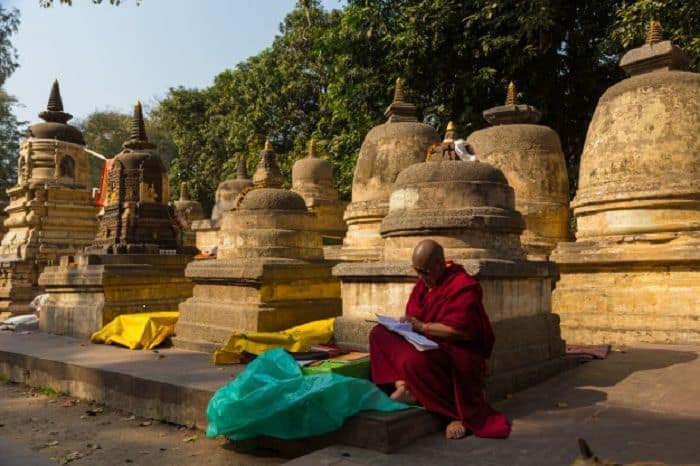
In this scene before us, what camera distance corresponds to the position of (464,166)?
5672mm

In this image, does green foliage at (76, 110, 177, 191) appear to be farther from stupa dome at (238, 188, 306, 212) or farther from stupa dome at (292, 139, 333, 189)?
stupa dome at (238, 188, 306, 212)

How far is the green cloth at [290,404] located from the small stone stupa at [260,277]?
2.81 m

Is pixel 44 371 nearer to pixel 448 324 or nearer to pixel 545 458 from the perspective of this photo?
pixel 448 324

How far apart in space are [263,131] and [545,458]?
24.9 metres

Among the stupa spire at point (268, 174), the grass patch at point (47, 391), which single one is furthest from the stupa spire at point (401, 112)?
the grass patch at point (47, 391)

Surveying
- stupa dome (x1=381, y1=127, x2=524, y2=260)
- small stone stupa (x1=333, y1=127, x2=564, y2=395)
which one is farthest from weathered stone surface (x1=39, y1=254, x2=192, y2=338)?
stupa dome (x1=381, y1=127, x2=524, y2=260)

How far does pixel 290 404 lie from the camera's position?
394 centimetres

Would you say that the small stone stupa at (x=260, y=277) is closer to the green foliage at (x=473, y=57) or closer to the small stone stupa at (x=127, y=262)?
the small stone stupa at (x=127, y=262)

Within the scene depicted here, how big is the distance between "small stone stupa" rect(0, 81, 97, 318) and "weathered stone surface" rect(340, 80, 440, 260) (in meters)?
7.18

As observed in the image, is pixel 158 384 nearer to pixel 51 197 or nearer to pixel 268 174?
pixel 268 174

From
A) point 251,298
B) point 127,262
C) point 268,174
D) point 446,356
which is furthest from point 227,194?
point 446,356

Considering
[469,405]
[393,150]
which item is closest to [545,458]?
[469,405]

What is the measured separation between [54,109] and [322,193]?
282 inches

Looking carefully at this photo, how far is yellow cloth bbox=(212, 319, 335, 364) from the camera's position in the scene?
20.3 ft
